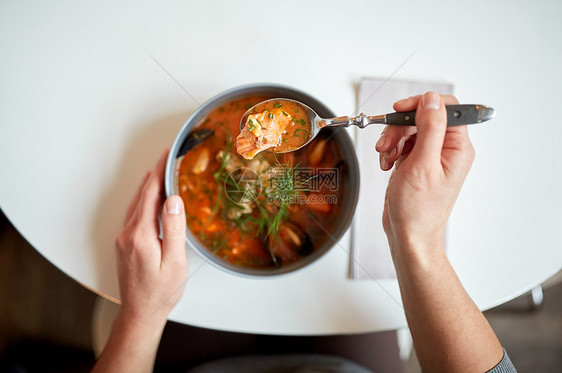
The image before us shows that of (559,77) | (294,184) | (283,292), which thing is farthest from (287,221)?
(559,77)

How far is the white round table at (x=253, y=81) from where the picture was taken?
0.75 metres

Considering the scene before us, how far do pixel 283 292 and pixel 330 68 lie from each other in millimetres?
475

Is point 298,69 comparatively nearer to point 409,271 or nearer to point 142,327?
point 409,271

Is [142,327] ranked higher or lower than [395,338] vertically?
higher

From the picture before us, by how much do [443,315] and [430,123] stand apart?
37cm

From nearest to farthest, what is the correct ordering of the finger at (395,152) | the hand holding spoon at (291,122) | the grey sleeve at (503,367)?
the hand holding spoon at (291,122)
the finger at (395,152)
the grey sleeve at (503,367)

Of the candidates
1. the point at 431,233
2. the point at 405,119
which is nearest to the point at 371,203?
the point at 431,233

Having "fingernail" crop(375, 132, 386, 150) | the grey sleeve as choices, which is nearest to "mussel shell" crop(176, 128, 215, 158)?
"fingernail" crop(375, 132, 386, 150)

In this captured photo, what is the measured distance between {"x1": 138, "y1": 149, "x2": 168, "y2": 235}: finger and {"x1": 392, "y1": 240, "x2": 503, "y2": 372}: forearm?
45 cm

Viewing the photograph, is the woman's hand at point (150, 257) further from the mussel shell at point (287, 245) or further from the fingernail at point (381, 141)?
the fingernail at point (381, 141)

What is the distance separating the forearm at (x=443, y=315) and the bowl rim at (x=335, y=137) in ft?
0.43

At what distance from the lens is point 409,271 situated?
0.66 metres

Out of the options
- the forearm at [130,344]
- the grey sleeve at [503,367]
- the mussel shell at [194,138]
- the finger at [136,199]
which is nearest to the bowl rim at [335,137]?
the mussel shell at [194,138]

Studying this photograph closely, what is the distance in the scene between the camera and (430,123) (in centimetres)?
50
